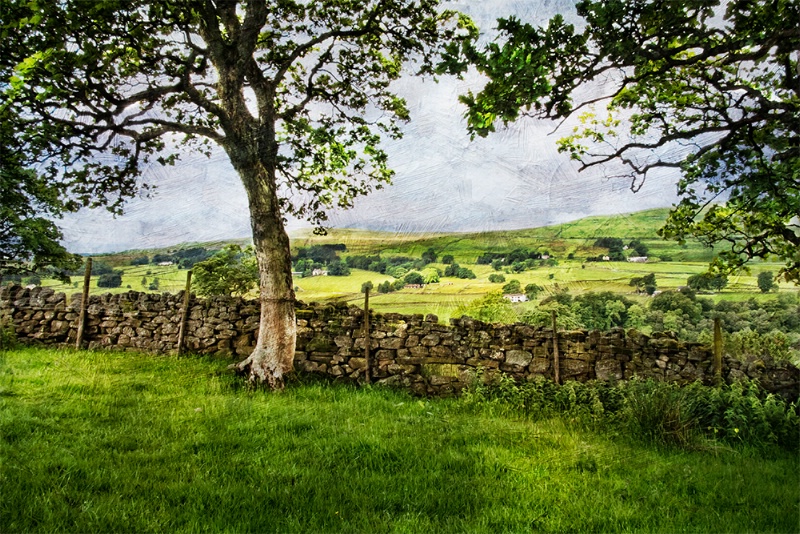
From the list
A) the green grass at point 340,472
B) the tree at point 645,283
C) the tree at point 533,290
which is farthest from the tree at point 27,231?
the tree at point 645,283

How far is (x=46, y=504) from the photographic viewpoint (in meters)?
3.82

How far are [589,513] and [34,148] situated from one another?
26.5ft

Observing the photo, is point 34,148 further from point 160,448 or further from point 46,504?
point 46,504

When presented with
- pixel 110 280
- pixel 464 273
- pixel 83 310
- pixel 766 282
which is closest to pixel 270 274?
pixel 464 273

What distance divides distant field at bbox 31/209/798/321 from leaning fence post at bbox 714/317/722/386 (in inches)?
54.9

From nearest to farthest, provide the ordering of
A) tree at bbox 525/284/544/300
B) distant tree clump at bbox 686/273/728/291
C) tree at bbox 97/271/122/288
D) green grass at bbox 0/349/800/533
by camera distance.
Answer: green grass at bbox 0/349/800/533, distant tree clump at bbox 686/273/728/291, tree at bbox 525/284/544/300, tree at bbox 97/271/122/288

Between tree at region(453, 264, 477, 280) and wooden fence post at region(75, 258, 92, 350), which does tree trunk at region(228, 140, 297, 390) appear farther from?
wooden fence post at region(75, 258, 92, 350)

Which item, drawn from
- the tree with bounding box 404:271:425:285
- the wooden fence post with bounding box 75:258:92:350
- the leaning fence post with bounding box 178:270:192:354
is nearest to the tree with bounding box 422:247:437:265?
the tree with bounding box 404:271:425:285

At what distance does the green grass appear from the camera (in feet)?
12.8

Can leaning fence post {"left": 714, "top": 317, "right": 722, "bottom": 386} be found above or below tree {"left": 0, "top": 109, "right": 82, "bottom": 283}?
below

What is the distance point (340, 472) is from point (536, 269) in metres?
5.60

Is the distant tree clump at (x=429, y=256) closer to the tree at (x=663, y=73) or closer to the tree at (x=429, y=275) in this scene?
the tree at (x=429, y=275)

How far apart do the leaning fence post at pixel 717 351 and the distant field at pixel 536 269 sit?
1393 millimetres

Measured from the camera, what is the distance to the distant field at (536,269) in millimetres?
8055
